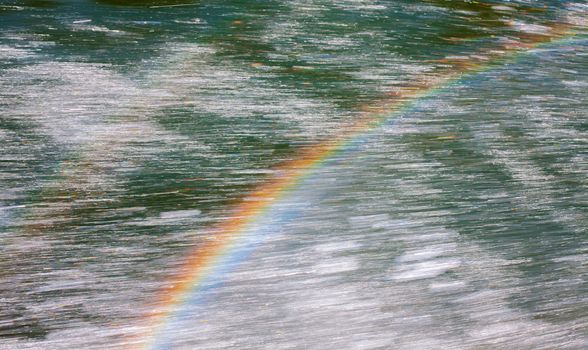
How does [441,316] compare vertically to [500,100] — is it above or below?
below

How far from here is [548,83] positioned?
367 centimetres

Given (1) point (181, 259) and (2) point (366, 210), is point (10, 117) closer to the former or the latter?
(1) point (181, 259)

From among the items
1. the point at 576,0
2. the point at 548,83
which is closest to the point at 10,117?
the point at 548,83

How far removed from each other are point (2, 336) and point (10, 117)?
51.4 inches

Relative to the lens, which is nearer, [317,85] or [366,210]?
[366,210]

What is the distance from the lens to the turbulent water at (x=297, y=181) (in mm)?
1877

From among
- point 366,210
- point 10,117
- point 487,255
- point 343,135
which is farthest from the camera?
point 343,135

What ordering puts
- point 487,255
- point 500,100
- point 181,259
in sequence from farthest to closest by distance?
point 500,100
point 487,255
point 181,259

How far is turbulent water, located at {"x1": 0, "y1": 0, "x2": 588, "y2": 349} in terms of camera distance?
6.16ft

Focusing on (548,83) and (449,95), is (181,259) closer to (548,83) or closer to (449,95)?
(449,95)

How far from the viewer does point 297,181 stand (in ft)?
8.42

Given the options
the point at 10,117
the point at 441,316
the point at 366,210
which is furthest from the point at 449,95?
the point at 10,117

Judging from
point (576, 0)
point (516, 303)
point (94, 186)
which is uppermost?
point (576, 0)

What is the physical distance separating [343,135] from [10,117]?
1297 millimetres
